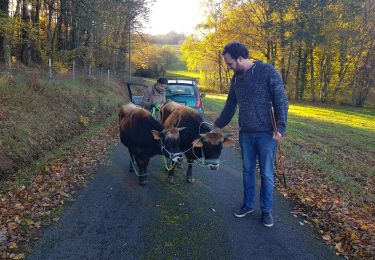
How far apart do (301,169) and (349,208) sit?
270 cm

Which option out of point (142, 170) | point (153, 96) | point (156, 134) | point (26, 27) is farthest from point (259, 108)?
point (26, 27)

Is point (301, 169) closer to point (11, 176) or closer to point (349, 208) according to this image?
point (349, 208)

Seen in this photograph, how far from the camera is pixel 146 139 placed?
6711mm

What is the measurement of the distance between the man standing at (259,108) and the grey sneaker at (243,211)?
0.32 m

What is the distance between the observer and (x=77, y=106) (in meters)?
14.2

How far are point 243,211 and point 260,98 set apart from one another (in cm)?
194

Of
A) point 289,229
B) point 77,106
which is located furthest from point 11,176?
point 77,106

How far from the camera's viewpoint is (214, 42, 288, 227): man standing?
470cm

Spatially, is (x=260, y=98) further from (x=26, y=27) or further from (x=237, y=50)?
(x=26, y=27)

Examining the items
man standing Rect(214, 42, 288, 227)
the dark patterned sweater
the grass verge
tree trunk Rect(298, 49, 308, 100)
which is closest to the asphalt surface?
the grass verge

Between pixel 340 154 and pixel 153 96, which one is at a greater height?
pixel 153 96

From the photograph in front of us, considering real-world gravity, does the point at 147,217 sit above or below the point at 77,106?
below

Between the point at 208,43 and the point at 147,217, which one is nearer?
the point at 147,217

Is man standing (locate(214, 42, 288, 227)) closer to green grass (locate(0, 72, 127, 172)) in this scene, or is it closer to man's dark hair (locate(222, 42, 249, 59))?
man's dark hair (locate(222, 42, 249, 59))
